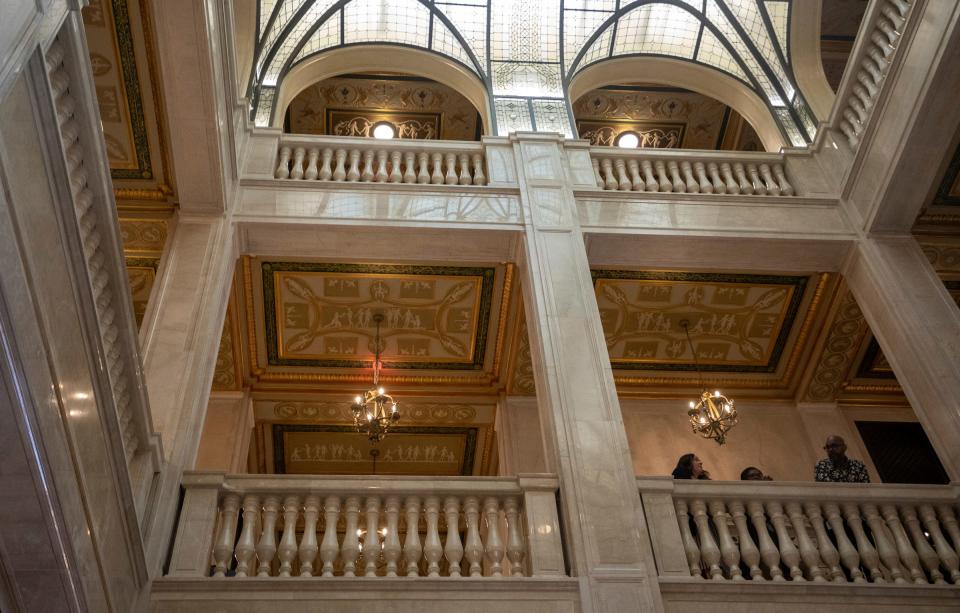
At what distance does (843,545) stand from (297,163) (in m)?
5.71

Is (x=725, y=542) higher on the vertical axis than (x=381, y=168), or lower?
lower

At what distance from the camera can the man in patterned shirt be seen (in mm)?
6227

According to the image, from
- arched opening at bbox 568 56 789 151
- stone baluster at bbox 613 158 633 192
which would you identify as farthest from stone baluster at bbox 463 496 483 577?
arched opening at bbox 568 56 789 151

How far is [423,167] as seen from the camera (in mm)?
8164

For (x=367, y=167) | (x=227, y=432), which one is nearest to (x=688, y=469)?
(x=367, y=167)

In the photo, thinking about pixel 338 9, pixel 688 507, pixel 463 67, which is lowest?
pixel 688 507

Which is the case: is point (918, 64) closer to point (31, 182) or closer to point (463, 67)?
point (463, 67)

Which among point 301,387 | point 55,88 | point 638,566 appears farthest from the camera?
point 301,387

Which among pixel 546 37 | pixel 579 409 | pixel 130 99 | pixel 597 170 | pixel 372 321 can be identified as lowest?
pixel 579 409

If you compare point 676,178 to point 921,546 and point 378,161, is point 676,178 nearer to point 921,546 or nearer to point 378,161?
point 378,161

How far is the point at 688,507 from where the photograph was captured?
5758mm

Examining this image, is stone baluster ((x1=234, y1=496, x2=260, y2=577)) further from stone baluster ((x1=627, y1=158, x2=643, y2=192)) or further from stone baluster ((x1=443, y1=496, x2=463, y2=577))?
stone baluster ((x1=627, y1=158, x2=643, y2=192))

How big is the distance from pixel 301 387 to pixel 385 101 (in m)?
4.20

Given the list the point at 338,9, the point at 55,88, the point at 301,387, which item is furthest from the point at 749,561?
the point at 338,9
